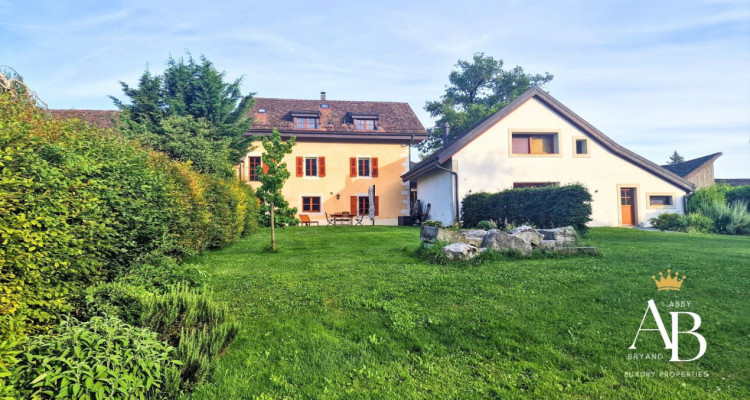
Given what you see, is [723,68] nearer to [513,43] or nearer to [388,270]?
[513,43]

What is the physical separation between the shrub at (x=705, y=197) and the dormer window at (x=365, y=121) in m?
17.9

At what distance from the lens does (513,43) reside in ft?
31.7

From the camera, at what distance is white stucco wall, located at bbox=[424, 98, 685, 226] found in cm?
1719

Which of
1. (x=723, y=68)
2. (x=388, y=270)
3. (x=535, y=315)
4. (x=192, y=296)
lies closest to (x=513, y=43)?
(x=723, y=68)

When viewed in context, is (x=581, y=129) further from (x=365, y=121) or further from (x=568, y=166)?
(x=365, y=121)

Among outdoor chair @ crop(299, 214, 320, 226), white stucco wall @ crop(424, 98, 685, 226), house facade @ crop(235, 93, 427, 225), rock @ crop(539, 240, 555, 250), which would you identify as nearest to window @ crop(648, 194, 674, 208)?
white stucco wall @ crop(424, 98, 685, 226)

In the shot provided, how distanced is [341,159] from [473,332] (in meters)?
20.9

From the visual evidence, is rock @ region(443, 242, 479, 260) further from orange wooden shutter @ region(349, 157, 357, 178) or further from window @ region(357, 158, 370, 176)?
window @ region(357, 158, 370, 176)

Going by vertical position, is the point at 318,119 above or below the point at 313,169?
above

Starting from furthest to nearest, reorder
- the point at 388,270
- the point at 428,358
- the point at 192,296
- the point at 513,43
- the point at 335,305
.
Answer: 1. the point at 513,43
2. the point at 388,270
3. the point at 335,305
4. the point at 192,296
5. the point at 428,358

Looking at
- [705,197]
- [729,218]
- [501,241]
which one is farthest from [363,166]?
[729,218]

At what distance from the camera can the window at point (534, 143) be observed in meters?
17.8

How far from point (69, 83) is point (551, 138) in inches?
744

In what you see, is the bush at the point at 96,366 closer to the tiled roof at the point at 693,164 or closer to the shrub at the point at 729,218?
the shrub at the point at 729,218
